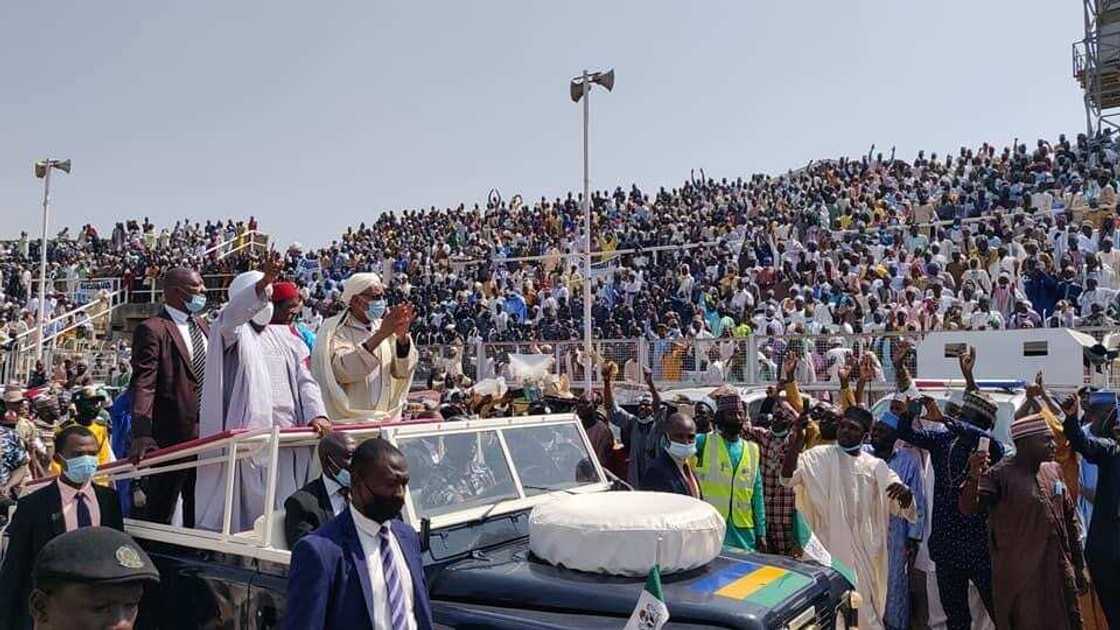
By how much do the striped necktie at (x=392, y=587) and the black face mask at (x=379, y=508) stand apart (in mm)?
58

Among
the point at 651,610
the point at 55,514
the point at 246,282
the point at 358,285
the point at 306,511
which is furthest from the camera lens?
the point at 358,285

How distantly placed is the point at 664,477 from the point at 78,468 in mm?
2973

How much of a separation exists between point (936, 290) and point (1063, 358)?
487 centimetres

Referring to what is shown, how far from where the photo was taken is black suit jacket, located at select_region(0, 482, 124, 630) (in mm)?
3516

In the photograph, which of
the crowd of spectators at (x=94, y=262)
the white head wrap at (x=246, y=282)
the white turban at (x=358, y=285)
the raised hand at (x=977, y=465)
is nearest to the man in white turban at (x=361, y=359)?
the white turban at (x=358, y=285)

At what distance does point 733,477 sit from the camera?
5281mm

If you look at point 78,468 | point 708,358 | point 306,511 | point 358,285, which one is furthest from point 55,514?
point 708,358

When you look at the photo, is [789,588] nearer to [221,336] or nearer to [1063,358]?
[221,336]

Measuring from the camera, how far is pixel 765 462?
5.85 metres

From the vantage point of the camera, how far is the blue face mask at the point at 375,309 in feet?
16.4

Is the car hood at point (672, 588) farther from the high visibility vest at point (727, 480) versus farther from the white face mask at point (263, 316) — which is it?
the white face mask at point (263, 316)

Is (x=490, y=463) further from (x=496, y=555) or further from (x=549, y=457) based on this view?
(x=496, y=555)

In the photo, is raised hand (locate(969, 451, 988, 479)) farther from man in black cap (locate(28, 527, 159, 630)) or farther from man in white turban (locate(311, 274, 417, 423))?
man in black cap (locate(28, 527, 159, 630))

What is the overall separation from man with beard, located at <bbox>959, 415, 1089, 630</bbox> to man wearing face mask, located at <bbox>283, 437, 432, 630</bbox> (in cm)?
319
